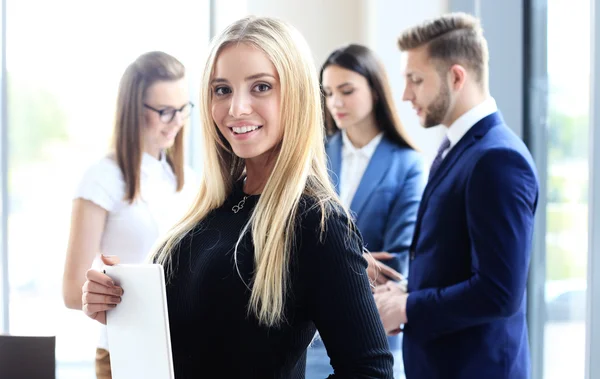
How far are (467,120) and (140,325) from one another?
137 centimetres

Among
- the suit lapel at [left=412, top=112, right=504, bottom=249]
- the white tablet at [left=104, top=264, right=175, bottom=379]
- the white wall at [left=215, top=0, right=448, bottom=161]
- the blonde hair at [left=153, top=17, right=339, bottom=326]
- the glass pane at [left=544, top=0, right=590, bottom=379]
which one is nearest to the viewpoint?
the white tablet at [left=104, top=264, right=175, bottom=379]

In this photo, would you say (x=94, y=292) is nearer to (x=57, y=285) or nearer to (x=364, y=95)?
(x=364, y=95)

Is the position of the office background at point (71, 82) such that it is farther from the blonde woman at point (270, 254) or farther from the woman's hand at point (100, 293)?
the woman's hand at point (100, 293)

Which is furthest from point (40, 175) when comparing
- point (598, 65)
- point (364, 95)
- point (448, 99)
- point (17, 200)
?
point (598, 65)

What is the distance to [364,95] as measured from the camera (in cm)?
309

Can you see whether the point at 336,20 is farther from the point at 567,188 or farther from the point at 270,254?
the point at 270,254

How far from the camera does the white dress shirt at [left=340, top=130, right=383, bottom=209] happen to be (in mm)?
3073

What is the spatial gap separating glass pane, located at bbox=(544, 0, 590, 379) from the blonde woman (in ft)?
5.14

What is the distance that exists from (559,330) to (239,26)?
6.63ft

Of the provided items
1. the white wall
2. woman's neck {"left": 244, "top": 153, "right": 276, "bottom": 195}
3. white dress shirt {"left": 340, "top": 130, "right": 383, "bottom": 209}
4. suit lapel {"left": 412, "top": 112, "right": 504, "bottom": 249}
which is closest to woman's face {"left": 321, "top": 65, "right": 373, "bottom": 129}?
white dress shirt {"left": 340, "top": 130, "right": 383, "bottom": 209}

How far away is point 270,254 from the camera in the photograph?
1.33m

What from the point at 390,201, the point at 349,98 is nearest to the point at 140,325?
the point at 390,201

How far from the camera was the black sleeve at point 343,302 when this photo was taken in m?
1.28

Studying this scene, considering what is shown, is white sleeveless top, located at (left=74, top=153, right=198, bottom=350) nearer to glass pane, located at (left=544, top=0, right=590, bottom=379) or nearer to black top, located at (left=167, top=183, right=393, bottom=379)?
black top, located at (left=167, top=183, right=393, bottom=379)
